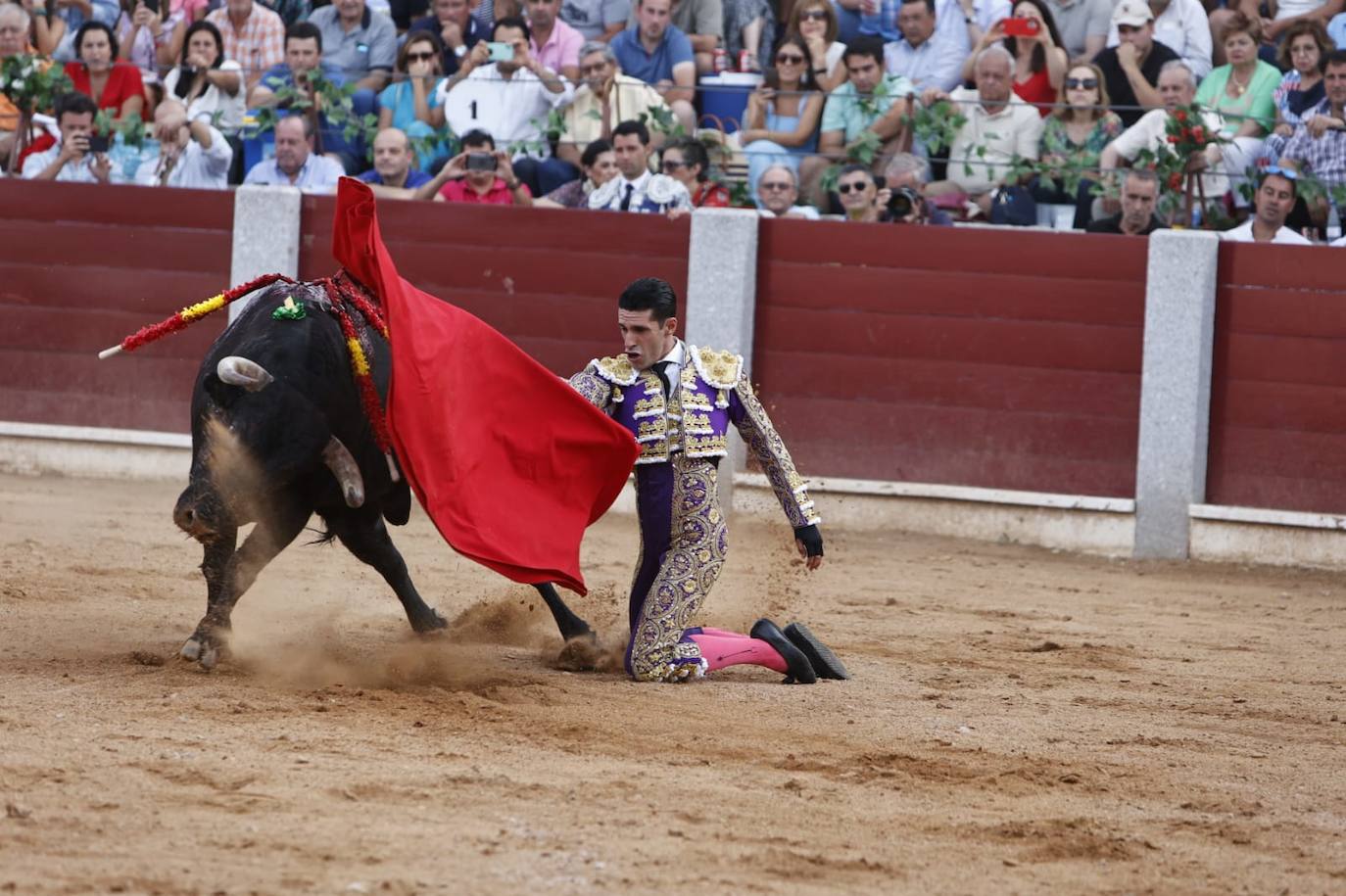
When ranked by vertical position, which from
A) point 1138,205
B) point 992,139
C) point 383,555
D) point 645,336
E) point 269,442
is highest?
point 992,139

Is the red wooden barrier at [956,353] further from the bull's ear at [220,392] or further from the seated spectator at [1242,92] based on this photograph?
the bull's ear at [220,392]

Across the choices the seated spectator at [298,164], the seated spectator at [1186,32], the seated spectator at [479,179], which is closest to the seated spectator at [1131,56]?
the seated spectator at [1186,32]

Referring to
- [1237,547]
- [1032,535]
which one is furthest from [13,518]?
[1237,547]

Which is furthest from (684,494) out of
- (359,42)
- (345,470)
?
(359,42)

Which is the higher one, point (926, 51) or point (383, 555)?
point (926, 51)

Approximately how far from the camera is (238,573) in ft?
14.4

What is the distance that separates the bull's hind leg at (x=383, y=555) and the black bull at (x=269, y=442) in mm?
164

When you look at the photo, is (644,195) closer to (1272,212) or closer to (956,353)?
(956,353)

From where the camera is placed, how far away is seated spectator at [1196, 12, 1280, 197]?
7.47 metres

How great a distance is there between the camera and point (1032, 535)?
745 cm

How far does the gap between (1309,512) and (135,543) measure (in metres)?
4.31

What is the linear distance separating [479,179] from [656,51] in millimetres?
1091

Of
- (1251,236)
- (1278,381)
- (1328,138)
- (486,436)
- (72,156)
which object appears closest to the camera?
(486,436)

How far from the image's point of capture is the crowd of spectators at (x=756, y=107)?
24.7 feet
